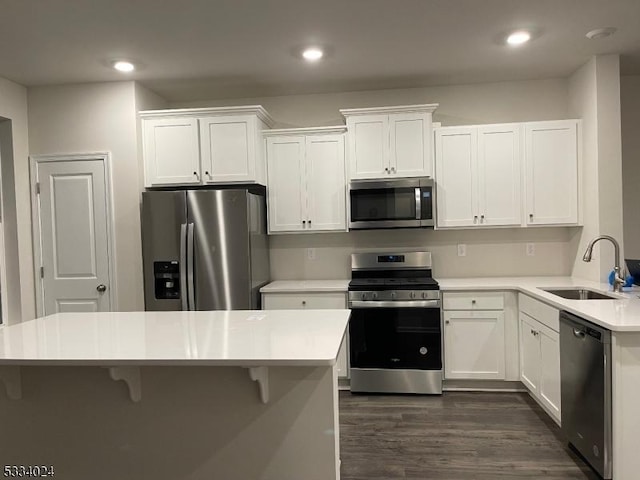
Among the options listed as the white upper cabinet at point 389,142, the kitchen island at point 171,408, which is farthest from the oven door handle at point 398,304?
the kitchen island at point 171,408

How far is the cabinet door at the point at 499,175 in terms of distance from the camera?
12.5ft

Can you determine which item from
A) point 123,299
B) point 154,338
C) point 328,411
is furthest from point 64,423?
point 123,299

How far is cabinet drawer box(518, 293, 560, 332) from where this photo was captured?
283 centimetres

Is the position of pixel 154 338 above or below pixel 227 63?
below

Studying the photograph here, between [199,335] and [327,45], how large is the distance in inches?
86.9

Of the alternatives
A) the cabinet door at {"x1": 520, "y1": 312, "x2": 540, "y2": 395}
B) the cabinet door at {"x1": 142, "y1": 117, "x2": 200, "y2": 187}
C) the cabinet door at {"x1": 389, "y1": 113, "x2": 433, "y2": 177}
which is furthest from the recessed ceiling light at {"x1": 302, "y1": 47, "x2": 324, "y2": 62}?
the cabinet door at {"x1": 520, "y1": 312, "x2": 540, "y2": 395}

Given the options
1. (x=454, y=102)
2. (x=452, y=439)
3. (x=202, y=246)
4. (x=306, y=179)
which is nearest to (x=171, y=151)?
(x=202, y=246)

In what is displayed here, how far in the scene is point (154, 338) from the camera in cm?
197

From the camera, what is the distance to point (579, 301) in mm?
2736

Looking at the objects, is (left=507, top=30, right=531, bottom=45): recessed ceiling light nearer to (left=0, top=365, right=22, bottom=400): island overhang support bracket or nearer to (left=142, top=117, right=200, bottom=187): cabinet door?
(left=142, top=117, right=200, bottom=187): cabinet door

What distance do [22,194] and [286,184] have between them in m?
2.24

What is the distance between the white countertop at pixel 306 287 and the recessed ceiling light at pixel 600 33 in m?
2.49

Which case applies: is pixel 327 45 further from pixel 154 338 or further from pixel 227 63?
pixel 154 338

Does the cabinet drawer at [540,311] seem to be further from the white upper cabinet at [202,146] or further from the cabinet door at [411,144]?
the white upper cabinet at [202,146]
